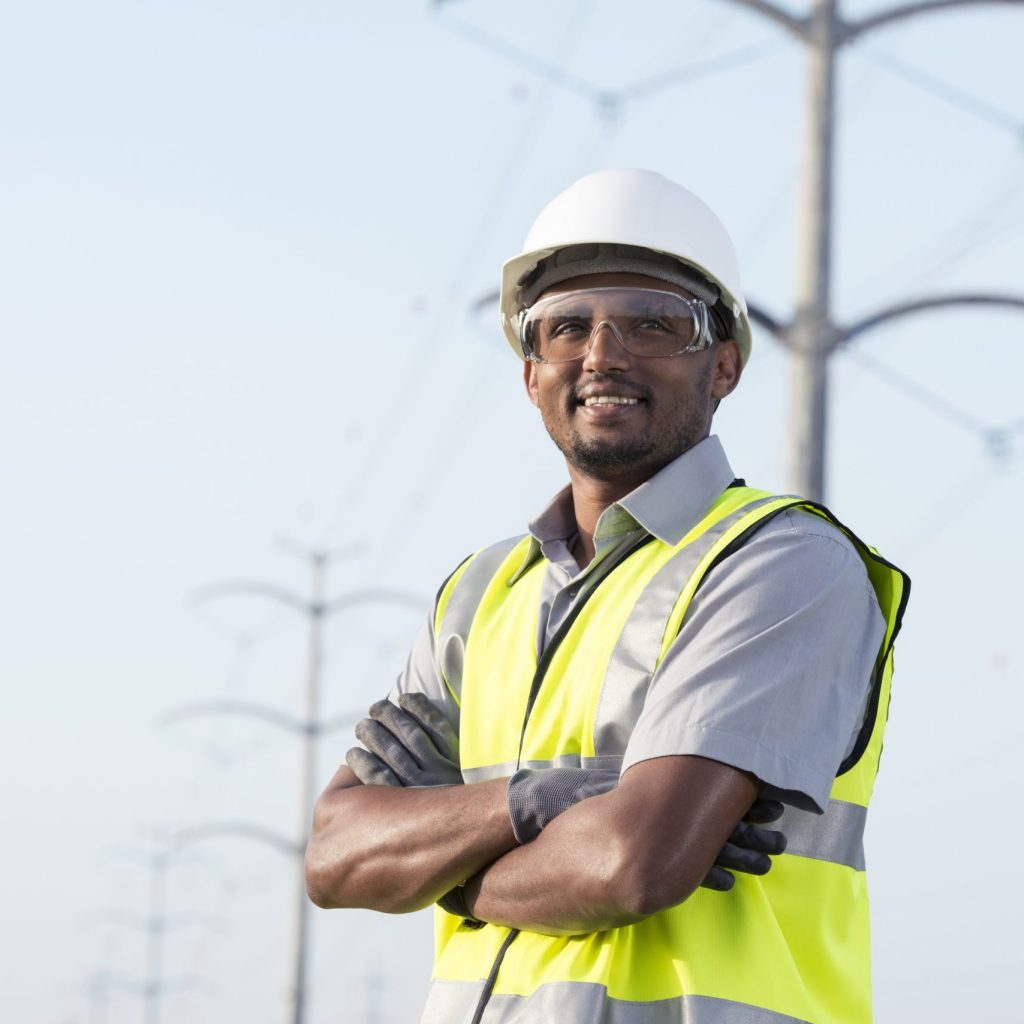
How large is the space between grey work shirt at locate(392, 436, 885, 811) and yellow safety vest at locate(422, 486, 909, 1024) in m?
0.07

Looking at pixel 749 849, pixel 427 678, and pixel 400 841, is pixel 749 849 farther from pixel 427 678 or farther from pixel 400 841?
pixel 427 678

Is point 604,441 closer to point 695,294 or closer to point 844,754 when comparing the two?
point 695,294

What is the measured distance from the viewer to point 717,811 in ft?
11.2

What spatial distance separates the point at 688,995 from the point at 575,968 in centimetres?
22

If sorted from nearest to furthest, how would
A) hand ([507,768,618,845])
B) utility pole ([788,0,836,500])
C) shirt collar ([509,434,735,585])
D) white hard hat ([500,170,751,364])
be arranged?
hand ([507,768,618,845]) → shirt collar ([509,434,735,585]) → white hard hat ([500,170,751,364]) → utility pole ([788,0,836,500])

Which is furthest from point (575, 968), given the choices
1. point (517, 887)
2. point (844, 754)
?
point (844, 754)

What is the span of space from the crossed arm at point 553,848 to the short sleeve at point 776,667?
0.06 meters

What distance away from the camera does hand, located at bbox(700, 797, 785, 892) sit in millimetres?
3455

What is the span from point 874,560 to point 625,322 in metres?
0.78

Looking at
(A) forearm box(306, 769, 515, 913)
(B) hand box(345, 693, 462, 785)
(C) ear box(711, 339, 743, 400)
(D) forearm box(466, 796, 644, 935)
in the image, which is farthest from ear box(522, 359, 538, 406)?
(D) forearm box(466, 796, 644, 935)

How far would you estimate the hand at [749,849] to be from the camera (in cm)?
346

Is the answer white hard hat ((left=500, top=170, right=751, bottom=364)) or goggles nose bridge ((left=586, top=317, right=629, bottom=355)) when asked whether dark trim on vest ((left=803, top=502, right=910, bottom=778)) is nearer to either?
goggles nose bridge ((left=586, top=317, right=629, bottom=355))

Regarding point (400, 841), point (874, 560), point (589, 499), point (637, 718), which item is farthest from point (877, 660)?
point (400, 841)

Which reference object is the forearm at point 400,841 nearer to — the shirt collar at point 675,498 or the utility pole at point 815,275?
the shirt collar at point 675,498
